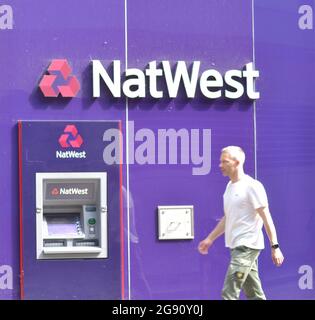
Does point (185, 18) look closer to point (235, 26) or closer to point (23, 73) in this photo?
point (235, 26)

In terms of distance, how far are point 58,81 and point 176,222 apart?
55.1 inches

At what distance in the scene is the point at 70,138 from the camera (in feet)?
25.3

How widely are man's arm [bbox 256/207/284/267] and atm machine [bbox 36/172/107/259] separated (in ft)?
3.91

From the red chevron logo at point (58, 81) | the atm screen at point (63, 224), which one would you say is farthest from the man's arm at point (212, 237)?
the red chevron logo at point (58, 81)

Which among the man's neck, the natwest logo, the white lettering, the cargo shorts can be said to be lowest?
the cargo shorts

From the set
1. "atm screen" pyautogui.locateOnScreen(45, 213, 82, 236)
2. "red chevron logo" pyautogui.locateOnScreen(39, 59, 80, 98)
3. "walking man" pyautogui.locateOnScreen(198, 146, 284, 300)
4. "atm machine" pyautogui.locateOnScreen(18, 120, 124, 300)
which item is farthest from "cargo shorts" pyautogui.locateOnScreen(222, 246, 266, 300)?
"red chevron logo" pyautogui.locateOnScreen(39, 59, 80, 98)

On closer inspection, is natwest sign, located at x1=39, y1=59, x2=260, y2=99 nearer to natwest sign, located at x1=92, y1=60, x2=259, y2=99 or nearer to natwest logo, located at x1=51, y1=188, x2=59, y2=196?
natwest sign, located at x1=92, y1=60, x2=259, y2=99

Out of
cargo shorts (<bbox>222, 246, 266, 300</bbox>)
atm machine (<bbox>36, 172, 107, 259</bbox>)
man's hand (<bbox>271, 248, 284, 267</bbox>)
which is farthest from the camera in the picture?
man's hand (<bbox>271, 248, 284, 267</bbox>)

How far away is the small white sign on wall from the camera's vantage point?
7.80 metres

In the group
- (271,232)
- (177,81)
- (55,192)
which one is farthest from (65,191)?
(271,232)

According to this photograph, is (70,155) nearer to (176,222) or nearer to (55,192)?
(55,192)

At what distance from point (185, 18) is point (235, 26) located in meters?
0.40

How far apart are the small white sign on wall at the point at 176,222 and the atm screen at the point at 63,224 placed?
632 mm
